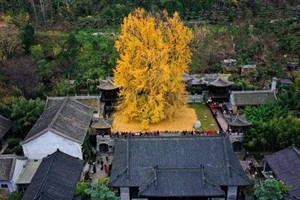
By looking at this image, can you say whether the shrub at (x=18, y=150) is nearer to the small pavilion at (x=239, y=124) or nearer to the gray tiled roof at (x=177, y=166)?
the gray tiled roof at (x=177, y=166)

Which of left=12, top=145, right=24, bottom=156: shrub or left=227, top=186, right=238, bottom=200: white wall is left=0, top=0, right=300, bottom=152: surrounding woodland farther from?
left=227, top=186, right=238, bottom=200: white wall

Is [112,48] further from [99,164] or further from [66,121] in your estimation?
[99,164]

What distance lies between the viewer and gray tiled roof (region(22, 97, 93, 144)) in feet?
103

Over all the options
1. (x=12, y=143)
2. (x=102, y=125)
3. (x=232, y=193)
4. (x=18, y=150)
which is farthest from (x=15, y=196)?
(x=232, y=193)

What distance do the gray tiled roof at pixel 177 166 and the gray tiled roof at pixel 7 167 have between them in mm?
7992

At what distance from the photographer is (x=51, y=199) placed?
24484mm

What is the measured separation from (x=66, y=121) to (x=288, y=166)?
62.8 feet

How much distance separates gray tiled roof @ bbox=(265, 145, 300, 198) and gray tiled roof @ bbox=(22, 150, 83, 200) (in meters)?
15.5

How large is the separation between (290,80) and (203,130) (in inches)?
604

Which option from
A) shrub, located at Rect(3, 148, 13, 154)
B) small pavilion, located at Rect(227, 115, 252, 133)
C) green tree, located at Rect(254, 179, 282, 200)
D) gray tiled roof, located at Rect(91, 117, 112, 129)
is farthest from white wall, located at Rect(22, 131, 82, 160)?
green tree, located at Rect(254, 179, 282, 200)

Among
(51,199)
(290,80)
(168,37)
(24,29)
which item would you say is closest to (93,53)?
(24,29)

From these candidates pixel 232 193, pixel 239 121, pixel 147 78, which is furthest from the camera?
pixel 147 78

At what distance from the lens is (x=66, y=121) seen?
33312mm

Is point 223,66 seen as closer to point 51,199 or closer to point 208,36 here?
point 208,36
